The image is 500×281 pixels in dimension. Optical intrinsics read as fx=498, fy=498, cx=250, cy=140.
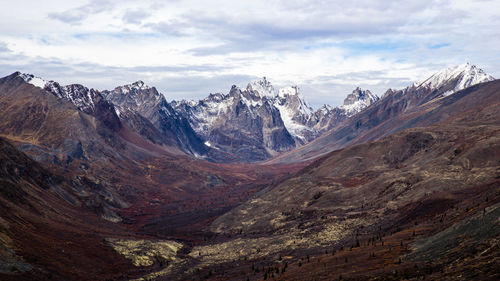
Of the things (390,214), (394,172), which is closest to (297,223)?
(390,214)

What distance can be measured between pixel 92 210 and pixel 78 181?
68.9 ft

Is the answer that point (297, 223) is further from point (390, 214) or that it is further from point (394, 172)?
point (394, 172)

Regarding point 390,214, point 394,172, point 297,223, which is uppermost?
point 394,172

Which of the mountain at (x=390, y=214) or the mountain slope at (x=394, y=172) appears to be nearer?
the mountain at (x=390, y=214)

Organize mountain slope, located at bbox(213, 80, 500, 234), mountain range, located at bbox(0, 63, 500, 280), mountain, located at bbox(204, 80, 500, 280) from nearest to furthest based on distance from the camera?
mountain, located at bbox(204, 80, 500, 280) → mountain range, located at bbox(0, 63, 500, 280) → mountain slope, located at bbox(213, 80, 500, 234)

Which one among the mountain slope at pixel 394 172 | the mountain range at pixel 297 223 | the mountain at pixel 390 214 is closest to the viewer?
the mountain at pixel 390 214

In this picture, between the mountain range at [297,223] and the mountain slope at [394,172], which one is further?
the mountain slope at [394,172]

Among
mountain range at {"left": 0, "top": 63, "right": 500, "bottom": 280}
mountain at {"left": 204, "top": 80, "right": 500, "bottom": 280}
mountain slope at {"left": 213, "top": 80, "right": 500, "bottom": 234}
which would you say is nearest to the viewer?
mountain at {"left": 204, "top": 80, "right": 500, "bottom": 280}

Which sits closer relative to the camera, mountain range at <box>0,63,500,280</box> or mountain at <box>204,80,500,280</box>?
mountain at <box>204,80,500,280</box>

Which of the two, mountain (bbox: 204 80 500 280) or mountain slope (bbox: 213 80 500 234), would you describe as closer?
mountain (bbox: 204 80 500 280)

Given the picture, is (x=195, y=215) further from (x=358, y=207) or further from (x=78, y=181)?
(x=358, y=207)

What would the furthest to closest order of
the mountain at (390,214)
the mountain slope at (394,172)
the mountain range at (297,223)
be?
the mountain slope at (394,172)
the mountain range at (297,223)
the mountain at (390,214)

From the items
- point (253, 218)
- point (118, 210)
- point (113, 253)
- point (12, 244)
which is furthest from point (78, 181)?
point (12, 244)

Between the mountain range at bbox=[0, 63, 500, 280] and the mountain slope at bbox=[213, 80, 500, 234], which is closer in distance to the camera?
the mountain range at bbox=[0, 63, 500, 280]
